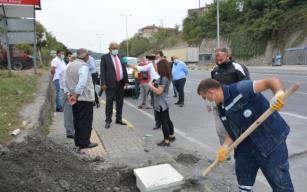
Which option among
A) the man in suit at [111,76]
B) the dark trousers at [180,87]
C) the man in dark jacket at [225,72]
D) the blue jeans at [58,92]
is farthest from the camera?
the dark trousers at [180,87]

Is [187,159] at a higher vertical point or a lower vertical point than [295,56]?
lower

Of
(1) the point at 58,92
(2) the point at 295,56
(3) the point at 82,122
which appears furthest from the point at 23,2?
(2) the point at 295,56

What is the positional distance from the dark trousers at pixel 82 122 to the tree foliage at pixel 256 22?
42.0 metres

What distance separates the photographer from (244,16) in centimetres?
5450

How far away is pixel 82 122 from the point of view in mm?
6703

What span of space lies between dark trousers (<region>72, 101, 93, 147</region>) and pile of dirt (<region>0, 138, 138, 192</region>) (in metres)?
1.02

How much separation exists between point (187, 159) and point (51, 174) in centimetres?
221

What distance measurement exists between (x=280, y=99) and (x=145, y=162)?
111 inches

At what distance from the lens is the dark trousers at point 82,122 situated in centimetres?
670

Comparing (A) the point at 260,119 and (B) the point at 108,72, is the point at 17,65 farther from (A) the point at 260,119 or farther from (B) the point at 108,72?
(A) the point at 260,119

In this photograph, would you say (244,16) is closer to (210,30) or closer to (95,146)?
(210,30)

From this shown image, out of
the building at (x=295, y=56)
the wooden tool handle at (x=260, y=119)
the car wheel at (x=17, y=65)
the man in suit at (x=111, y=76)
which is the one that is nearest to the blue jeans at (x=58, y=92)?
the man in suit at (x=111, y=76)

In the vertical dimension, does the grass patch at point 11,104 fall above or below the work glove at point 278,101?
below

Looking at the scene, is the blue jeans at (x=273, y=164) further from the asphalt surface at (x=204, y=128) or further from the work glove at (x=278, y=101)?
the asphalt surface at (x=204, y=128)
